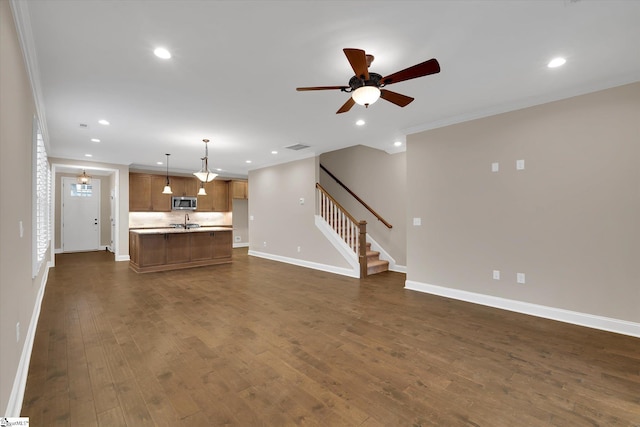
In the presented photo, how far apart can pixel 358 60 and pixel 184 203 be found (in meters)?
8.53

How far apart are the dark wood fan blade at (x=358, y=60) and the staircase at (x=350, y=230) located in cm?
368

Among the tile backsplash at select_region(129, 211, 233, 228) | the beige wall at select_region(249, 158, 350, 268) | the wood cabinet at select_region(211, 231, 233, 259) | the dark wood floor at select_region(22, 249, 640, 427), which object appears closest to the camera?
the dark wood floor at select_region(22, 249, 640, 427)

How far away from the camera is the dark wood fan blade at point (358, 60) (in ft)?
6.41

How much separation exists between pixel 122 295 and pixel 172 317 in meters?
1.59

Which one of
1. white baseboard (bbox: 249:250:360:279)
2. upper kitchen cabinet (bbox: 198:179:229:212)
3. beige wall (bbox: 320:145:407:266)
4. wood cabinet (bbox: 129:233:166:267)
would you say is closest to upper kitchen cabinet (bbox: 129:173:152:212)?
upper kitchen cabinet (bbox: 198:179:229:212)

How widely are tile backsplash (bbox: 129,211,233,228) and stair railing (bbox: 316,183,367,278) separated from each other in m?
5.10

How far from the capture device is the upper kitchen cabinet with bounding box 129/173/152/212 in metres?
8.33

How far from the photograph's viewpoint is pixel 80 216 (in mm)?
9172

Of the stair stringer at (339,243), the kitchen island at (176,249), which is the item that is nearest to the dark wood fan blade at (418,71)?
the stair stringer at (339,243)

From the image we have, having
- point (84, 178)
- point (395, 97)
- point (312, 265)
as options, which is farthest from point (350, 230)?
point (84, 178)

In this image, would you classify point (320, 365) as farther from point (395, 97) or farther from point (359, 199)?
point (359, 199)

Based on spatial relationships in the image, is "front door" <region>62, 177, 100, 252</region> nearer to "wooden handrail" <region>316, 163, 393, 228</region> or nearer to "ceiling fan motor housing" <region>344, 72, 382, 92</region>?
"wooden handrail" <region>316, 163, 393, 228</region>

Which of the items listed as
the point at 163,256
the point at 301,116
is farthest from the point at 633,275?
the point at 163,256

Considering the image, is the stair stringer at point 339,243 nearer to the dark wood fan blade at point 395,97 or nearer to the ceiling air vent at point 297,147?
the ceiling air vent at point 297,147
